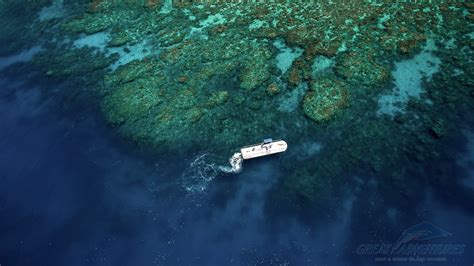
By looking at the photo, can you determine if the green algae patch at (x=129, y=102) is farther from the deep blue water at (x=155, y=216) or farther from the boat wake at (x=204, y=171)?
the boat wake at (x=204, y=171)

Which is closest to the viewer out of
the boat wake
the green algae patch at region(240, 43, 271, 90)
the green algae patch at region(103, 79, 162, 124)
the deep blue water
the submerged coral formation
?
the deep blue water

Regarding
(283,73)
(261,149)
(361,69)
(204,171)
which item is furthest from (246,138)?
(361,69)

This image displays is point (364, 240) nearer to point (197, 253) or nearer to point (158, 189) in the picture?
point (197, 253)

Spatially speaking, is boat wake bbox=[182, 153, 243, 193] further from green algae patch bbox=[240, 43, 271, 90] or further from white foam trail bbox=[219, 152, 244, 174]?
green algae patch bbox=[240, 43, 271, 90]

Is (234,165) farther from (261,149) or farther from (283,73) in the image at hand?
(283,73)
